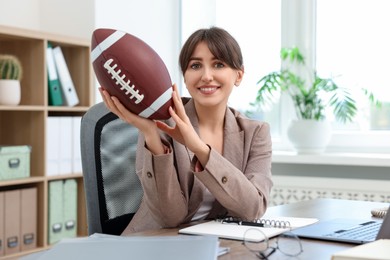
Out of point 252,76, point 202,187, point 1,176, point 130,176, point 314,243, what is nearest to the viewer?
point 314,243

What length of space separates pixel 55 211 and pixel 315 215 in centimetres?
185

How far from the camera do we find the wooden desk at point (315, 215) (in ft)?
3.62

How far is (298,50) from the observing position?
3.43m

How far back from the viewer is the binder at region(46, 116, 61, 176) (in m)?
3.11

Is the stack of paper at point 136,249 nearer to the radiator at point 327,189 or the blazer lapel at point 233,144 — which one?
the blazer lapel at point 233,144

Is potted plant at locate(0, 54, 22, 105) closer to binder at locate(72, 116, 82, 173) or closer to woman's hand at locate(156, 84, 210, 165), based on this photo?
binder at locate(72, 116, 82, 173)

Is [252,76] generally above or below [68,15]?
below

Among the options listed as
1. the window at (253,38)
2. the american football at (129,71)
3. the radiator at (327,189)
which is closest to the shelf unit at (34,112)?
the window at (253,38)

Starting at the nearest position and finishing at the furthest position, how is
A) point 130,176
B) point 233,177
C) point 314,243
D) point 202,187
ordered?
point 314,243 < point 233,177 < point 202,187 < point 130,176

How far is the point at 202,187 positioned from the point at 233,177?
0.13 m

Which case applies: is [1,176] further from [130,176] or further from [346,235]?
[346,235]

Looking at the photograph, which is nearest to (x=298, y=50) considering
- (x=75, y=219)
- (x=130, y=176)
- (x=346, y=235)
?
(x=75, y=219)

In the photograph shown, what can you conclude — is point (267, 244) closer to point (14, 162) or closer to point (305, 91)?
point (14, 162)

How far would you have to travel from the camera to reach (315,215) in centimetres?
161
